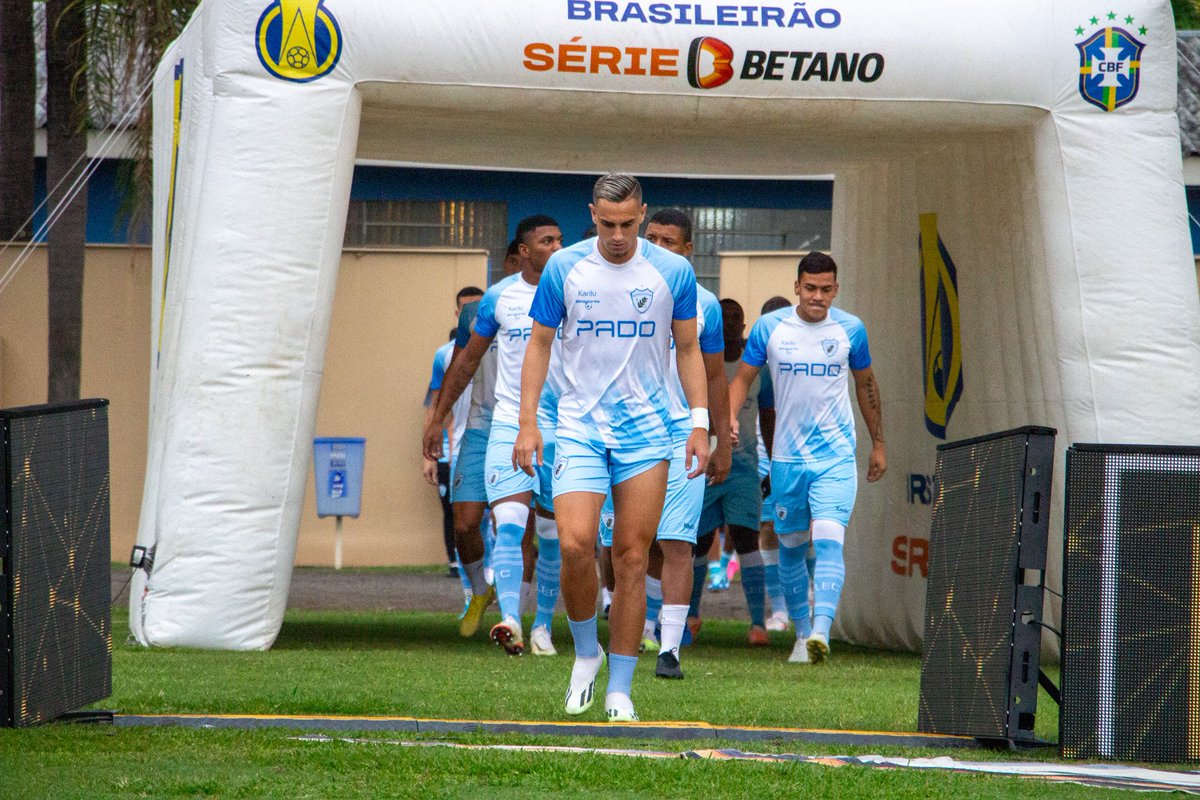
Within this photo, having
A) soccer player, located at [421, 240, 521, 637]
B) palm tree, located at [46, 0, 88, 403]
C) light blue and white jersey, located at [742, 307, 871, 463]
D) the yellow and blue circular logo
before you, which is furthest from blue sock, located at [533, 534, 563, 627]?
palm tree, located at [46, 0, 88, 403]

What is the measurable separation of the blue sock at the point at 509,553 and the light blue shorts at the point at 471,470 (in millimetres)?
576

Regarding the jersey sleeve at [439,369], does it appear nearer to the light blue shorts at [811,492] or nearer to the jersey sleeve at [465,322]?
the jersey sleeve at [465,322]

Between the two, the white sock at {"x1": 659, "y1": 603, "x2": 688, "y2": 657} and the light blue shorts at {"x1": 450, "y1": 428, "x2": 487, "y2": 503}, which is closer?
the white sock at {"x1": 659, "y1": 603, "x2": 688, "y2": 657}

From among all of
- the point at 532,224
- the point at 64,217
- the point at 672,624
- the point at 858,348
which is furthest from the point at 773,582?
the point at 64,217

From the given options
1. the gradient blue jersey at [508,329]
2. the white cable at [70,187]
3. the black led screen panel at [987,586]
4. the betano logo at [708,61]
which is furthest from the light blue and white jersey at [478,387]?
the black led screen panel at [987,586]

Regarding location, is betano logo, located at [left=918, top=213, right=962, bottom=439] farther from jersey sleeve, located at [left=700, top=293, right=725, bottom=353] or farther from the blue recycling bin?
the blue recycling bin

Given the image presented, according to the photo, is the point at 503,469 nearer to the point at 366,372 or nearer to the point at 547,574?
the point at 547,574

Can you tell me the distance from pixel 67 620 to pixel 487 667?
2.92 meters

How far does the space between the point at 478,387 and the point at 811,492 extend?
2.02 metres

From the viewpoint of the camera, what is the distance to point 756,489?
10922 mm

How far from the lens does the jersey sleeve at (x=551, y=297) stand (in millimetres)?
6379

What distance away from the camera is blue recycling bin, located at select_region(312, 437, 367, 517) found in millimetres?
17406

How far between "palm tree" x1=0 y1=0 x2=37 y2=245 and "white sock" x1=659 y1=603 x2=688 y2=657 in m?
8.75

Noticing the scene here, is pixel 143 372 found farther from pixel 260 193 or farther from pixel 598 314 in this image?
pixel 598 314
